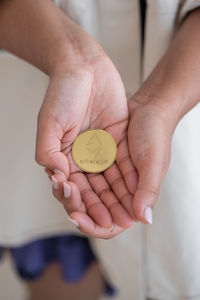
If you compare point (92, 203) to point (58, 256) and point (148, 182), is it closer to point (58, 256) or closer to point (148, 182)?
point (148, 182)

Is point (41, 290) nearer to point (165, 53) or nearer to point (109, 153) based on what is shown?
point (109, 153)

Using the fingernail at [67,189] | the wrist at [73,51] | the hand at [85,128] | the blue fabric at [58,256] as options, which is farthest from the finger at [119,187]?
the blue fabric at [58,256]

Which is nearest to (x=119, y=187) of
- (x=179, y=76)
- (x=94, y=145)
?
(x=94, y=145)

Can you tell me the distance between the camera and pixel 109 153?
733mm

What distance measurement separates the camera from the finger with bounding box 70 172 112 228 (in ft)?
1.98

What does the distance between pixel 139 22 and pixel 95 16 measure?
12 centimetres

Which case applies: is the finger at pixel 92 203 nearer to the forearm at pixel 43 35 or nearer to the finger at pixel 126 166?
the finger at pixel 126 166

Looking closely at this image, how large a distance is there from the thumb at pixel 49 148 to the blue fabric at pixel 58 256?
538mm

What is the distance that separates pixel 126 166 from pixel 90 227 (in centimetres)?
15

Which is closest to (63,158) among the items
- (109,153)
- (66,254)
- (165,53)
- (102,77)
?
(109,153)

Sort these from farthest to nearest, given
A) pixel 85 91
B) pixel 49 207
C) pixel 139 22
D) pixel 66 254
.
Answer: pixel 66 254
pixel 49 207
pixel 139 22
pixel 85 91

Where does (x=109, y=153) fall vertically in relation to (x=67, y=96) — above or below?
below

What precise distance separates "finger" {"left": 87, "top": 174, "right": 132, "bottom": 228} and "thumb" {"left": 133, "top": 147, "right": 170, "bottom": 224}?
0.11 feet

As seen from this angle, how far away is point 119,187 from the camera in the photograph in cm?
66
